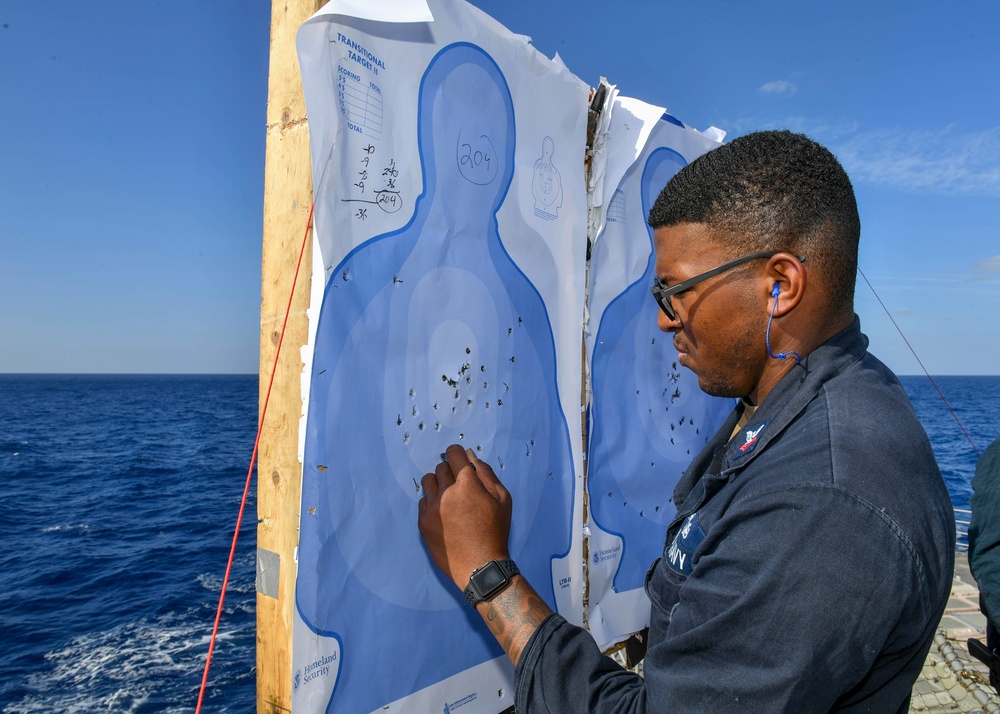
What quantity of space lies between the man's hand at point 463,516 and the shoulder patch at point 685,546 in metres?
0.32

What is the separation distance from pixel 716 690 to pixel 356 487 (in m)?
0.78

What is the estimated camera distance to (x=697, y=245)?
1129mm

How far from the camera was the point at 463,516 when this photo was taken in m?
1.29

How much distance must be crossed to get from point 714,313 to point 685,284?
7 cm

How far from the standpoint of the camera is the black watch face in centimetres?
116

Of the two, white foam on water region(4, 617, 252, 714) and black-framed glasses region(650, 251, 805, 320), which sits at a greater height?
black-framed glasses region(650, 251, 805, 320)

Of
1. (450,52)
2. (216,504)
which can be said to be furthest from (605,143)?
(216,504)

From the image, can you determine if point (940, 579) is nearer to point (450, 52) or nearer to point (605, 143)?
point (450, 52)

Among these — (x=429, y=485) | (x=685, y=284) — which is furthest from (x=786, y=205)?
(x=429, y=485)

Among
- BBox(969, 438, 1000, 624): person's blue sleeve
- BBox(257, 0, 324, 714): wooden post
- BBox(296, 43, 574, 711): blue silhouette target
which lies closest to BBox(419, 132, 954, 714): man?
BBox(296, 43, 574, 711): blue silhouette target

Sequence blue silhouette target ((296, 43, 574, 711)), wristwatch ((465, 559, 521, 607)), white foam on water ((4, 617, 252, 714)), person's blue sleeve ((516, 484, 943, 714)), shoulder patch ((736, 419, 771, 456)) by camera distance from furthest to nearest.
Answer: white foam on water ((4, 617, 252, 714))
blue silhouette target ((296, 43, 574, 711))
wristwatch ((465, 559, 521, 607))
shoulder patch ((736, 419, 771, 456))
person's blue sleeve ((516, 484, 943, 714))

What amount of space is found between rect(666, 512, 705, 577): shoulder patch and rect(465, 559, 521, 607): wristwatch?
29cm

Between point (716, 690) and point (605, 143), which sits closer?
point (716, 690)

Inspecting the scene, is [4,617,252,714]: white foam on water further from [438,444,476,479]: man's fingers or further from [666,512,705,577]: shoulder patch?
[666,512,705,577]: shoulder patch
